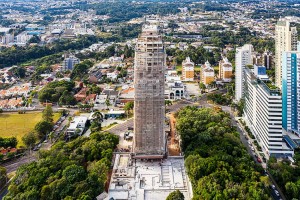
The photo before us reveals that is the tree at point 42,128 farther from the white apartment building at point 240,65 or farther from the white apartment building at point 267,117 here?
the white apartment building at point 240,65

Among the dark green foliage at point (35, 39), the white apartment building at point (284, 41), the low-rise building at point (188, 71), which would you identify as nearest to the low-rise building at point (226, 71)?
the low-rise building at point (188, 71)

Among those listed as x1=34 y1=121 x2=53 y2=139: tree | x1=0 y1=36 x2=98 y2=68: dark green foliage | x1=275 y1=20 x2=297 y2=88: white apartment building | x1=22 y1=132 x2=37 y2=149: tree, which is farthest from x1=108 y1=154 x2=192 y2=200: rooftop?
x1=0 y1=36 x2=98 y2=68: dark green foliage

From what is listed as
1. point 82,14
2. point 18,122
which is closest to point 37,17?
point 82,14

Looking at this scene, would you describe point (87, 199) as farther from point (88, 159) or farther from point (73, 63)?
point (73, 63)

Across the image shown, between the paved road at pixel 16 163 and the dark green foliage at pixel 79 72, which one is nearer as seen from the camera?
the paved road at pixel 16 163

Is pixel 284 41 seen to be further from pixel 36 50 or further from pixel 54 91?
pixel 36 50

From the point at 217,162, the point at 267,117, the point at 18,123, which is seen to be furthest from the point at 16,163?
the point at 267,117
